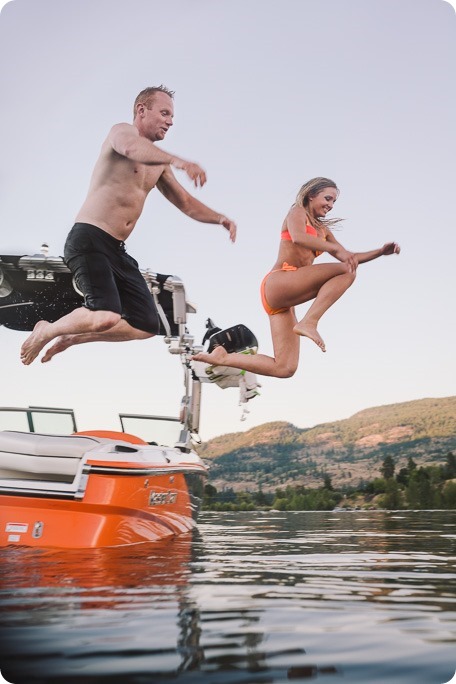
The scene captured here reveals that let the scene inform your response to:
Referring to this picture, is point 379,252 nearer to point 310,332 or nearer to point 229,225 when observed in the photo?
point 310,332

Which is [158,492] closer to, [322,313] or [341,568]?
[341,568]

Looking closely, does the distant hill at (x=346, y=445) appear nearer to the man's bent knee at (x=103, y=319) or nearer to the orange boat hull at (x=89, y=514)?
the orange boat hull at (x=89, y=514)

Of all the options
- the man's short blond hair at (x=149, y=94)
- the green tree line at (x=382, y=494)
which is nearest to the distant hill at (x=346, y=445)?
the green tree line at (x=382, y=494)

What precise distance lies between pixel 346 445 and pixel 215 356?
3.00 ft

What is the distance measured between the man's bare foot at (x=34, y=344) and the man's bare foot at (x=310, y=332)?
1.09m

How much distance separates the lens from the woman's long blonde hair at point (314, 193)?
2.33 meters

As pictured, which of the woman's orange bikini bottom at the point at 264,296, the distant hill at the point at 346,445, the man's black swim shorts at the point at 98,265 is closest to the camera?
the woman's orange bikini bottom at the point at 264,296

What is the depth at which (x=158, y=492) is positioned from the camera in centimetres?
307

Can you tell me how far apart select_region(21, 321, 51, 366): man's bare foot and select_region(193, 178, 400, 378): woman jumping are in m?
0.84

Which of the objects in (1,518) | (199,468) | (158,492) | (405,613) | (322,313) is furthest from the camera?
(199,468)

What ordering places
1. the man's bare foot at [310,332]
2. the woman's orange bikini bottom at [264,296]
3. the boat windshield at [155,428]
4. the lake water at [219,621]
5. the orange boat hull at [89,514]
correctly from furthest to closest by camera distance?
the boat windshield at [155,428] < the orange boat hull at [89,514] < the woman's orange bikini bottom at [264,296] < the man's bare foot at [310,332] < the lake water at [219,621]

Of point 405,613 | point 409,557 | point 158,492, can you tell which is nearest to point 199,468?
point 158,492

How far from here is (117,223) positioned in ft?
8.91

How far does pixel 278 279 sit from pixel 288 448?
107 cm
